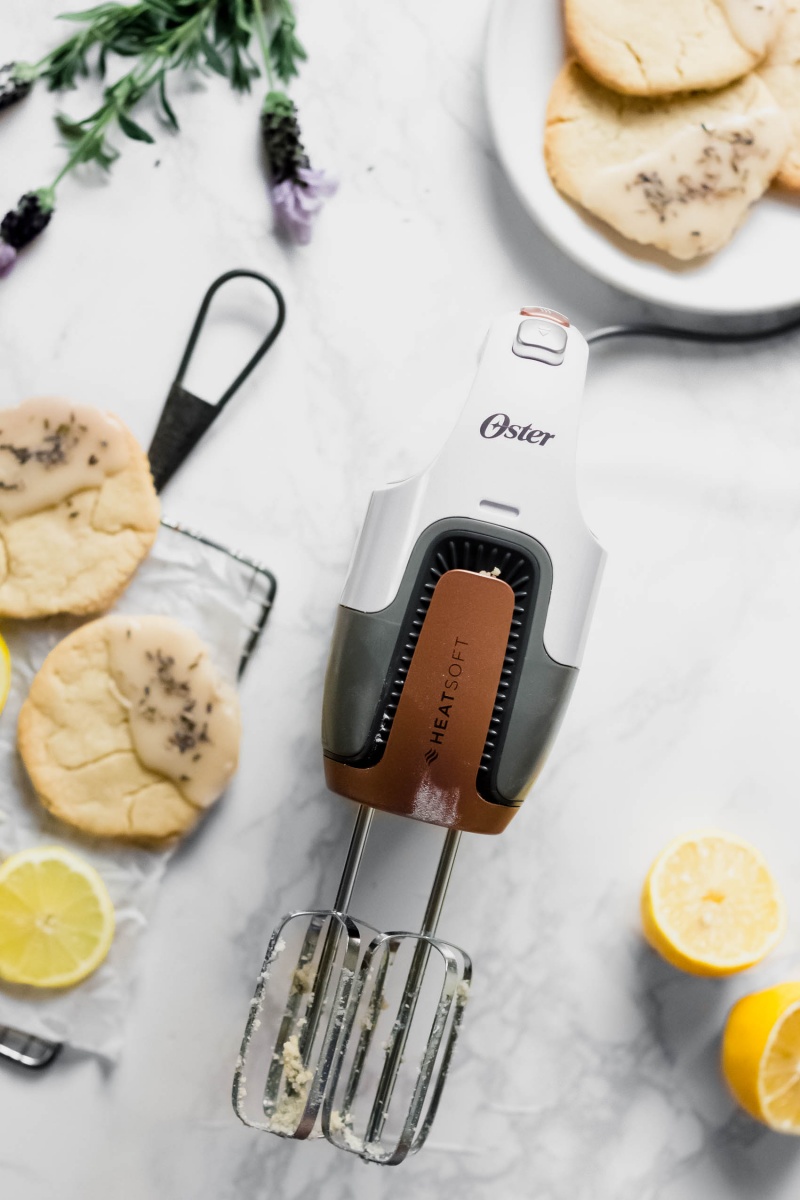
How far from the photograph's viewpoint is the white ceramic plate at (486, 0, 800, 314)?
3.50 ft

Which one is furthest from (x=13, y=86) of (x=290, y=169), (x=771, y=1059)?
(x=771, y=1059)

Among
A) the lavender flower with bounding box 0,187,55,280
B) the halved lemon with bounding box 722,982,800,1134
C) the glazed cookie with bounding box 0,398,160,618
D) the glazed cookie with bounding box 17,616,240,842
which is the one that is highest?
the lavender flower with bounding box 0,187,55,280

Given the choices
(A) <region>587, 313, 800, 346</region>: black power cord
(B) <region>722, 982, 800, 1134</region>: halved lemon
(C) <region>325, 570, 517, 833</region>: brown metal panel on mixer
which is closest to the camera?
(C) <region>325, 570, 517, 833</region>: brown metal panel on mixer

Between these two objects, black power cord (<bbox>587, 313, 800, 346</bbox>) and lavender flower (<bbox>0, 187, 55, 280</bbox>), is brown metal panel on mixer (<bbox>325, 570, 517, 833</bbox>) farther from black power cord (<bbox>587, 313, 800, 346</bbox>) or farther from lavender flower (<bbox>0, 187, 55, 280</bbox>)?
lavender flower (<bbox>0, 187, 55, 280</bbox>)

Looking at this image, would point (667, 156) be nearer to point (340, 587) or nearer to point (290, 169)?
point (290, 169)

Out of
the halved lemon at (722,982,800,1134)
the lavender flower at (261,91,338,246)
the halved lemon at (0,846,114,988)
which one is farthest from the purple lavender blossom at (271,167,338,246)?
the halved lemon at (722,982,800,1134)

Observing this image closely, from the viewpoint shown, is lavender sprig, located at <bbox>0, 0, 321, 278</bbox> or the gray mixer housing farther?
lavender sprig, located at <bbox>0, 0, 321, 278</bbox>

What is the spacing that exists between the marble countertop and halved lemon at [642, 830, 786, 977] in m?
0.07

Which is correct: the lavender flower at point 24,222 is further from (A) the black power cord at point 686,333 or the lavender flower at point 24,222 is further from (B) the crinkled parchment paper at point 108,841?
(A) the black power cord at point 686,333

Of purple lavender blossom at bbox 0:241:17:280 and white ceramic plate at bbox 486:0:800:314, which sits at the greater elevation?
white ceramic plate at bbox 486:0:800:314

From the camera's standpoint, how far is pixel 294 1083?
896mm

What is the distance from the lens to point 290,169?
108cm

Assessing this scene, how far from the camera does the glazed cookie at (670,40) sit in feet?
3.44

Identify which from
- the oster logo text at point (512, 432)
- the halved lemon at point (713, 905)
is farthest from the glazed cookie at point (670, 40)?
the halved lemon at point (713, 905)
